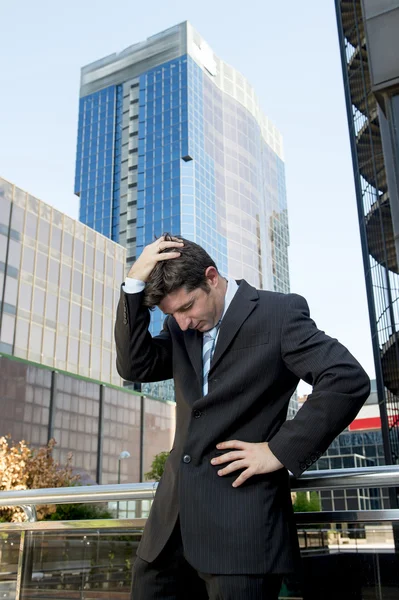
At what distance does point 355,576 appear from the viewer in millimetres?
2578

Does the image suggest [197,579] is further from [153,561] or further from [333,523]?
[333,523]

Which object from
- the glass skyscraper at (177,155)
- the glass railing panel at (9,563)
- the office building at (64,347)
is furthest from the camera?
the glass skyscraper at (177,155)

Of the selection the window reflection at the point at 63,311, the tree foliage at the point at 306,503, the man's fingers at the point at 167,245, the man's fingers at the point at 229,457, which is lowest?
the man's fingers at the point at 229,457

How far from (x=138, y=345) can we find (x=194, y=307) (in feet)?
1.08

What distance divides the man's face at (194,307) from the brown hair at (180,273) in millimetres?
18

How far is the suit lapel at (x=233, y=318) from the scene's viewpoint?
7.06 feet

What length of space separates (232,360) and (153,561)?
72 centimetres

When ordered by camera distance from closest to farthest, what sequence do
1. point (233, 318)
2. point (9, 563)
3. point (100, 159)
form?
point (233, 318)
point (9, 563)
point (100, 159)

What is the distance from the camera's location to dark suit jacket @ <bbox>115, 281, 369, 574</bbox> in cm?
191

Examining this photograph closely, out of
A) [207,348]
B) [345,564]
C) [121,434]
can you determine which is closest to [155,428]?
[121,434]

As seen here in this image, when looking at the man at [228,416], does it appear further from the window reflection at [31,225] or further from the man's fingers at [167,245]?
the window reflection at [31,225]

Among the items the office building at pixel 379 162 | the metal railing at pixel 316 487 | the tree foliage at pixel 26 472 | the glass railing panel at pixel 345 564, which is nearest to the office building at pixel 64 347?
the tree foliage at pixel 26 472

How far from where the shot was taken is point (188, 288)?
7.18 feet

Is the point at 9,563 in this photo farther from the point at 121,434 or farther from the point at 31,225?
the point at 121,434
